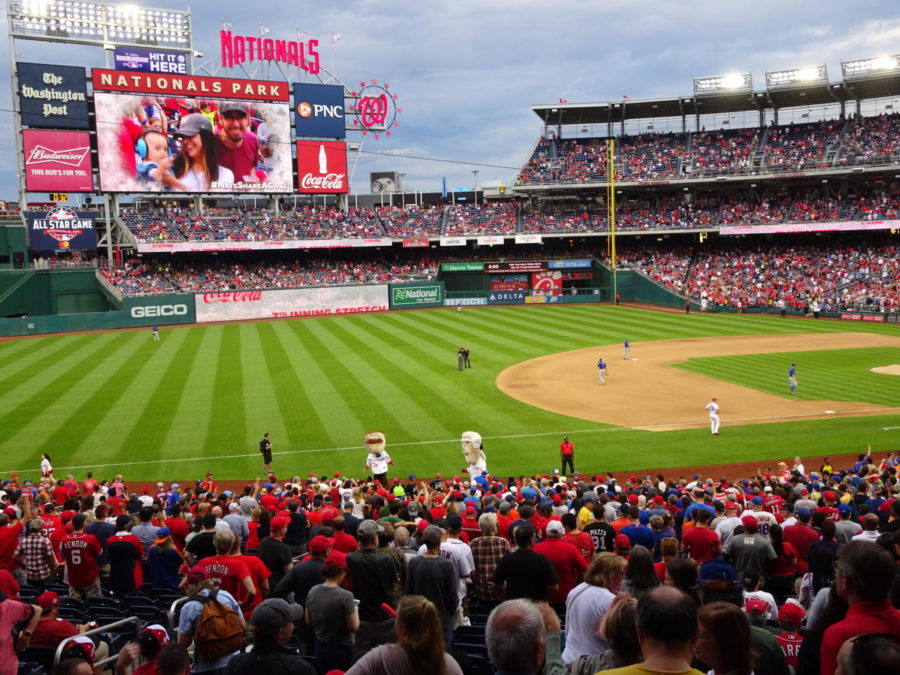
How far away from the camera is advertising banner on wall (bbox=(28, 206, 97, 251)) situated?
57.7 metres

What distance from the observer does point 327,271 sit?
69250mm

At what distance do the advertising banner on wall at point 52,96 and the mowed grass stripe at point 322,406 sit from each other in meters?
34.5

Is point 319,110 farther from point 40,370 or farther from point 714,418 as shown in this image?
point 714,418

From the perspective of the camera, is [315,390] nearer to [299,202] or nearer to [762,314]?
[762,314]

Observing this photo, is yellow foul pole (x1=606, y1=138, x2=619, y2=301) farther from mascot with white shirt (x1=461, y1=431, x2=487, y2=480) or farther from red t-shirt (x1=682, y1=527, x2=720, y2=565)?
red t-shirt (x1=682, y1=527, x2=720, y2=565)

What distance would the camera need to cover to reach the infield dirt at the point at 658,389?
2506cm

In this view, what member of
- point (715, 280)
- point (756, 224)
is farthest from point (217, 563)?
point (756, 224)

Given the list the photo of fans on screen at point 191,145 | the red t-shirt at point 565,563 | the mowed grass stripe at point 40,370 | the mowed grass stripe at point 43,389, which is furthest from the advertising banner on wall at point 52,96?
the red t-shirt at point 565,563

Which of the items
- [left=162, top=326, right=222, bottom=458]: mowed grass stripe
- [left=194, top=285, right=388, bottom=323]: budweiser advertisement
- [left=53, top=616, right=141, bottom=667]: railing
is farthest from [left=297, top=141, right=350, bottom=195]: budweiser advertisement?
[left=53, top=616, right=141, bottom=667]: railing

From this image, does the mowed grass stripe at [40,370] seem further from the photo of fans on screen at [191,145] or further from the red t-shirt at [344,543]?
the red t-shirt at [344,543]

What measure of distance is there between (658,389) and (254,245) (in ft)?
152

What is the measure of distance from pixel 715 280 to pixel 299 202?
148ft

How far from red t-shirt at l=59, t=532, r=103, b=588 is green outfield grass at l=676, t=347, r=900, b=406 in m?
25.7

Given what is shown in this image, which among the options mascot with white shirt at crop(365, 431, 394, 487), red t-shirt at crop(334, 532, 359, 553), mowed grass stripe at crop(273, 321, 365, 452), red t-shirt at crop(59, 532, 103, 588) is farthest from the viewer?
mowed grass stripe at crop(273, 321, 365, 452)
